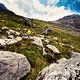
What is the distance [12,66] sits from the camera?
2028 centimetres

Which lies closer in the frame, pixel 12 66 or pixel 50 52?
pixel 12 66

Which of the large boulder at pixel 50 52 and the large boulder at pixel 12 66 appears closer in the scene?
the large boulder at pixel 12 66

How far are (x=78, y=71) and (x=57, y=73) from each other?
2.69m

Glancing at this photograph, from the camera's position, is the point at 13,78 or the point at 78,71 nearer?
the point at 78,71

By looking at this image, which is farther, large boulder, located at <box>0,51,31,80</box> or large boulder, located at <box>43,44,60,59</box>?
large boulder, located at <box>43,44,60,59</box>

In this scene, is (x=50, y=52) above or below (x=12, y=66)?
below

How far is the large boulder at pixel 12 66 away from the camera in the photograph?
64.5ft

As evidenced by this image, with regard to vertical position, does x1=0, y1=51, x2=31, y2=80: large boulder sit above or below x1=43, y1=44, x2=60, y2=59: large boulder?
above

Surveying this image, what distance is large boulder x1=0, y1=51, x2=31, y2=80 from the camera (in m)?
19.7

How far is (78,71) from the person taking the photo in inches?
699

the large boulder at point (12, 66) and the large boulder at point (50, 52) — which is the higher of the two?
the large boulder at point (12, 66)

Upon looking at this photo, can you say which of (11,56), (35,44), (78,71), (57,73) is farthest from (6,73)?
(35,44)

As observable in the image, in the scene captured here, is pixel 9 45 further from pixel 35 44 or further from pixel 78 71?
pixel 78 71

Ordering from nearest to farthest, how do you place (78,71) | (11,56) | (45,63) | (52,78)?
(52,78)
(78,71)
(11,56)
(45,63)
